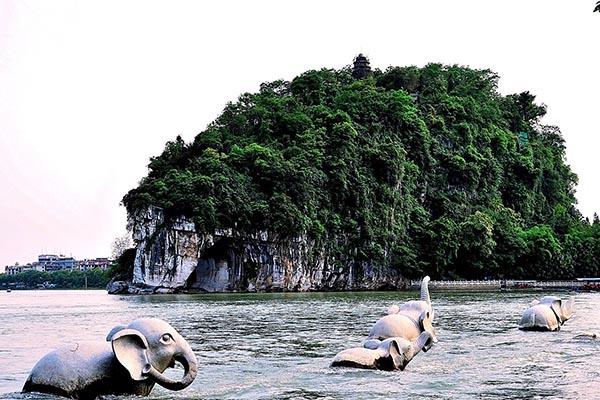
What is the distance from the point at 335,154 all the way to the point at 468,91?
44971 mm

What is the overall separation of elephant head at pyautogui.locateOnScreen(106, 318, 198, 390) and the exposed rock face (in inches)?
2619

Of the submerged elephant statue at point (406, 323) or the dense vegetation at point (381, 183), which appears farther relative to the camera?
the dense vegetation at point (381, 183)

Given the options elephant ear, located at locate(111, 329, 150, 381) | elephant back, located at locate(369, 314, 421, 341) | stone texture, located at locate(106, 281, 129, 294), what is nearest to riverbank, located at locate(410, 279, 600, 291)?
stone texture, located at locate(106, 281, 129, 294)

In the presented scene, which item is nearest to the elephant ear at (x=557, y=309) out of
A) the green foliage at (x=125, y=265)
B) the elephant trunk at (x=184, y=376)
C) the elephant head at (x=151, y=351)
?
the elephant trunk at (x=184, y=376)

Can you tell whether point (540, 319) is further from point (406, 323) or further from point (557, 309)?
point (406, 323)

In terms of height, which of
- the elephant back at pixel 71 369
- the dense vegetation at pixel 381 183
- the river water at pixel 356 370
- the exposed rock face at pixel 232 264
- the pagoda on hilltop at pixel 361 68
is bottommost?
the river water at pixel 356 370

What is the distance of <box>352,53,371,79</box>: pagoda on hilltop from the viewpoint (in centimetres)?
13800

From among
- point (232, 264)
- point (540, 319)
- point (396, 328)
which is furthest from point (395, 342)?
point (232, 264)

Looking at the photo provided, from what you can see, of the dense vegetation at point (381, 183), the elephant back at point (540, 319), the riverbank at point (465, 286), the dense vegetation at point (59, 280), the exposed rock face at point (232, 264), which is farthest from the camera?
the dense vegetation at point (59, 280)

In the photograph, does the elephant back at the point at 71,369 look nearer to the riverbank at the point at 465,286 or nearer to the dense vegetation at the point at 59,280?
the riverbank at the point at 465,286

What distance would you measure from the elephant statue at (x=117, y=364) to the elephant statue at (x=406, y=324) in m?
4.88

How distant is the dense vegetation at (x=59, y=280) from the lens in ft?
525

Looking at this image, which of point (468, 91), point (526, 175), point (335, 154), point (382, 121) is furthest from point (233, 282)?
point (468, 91)

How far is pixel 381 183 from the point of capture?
94.6 m
